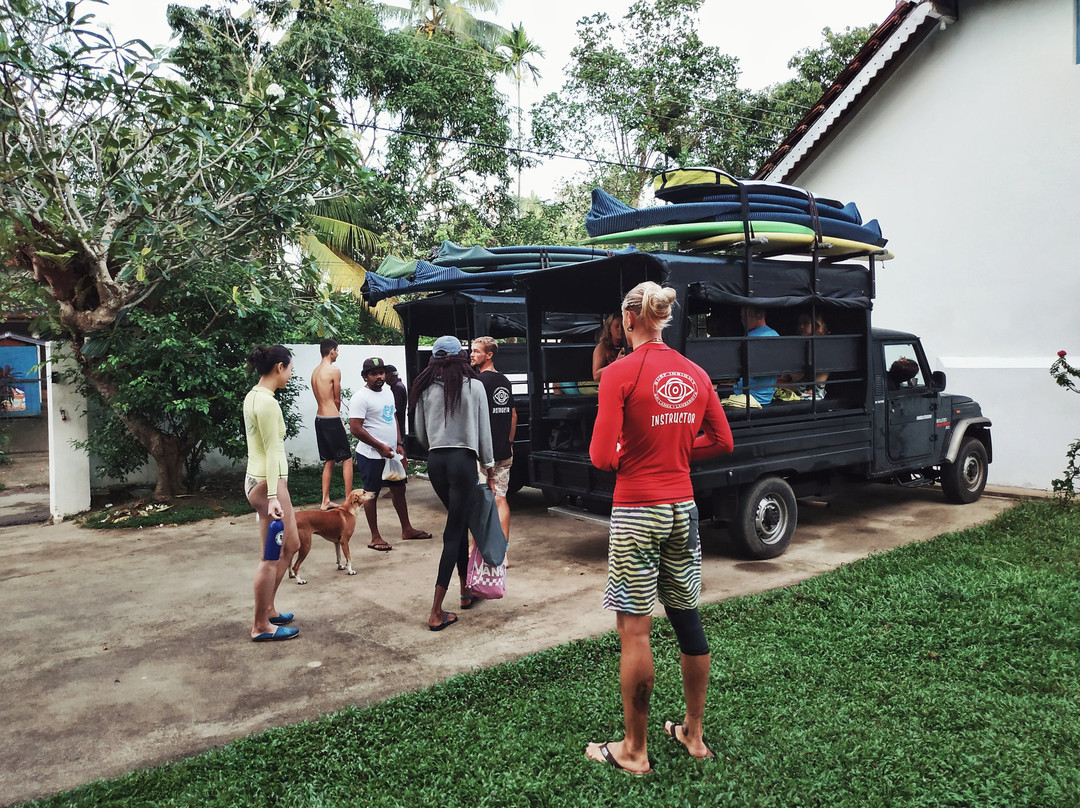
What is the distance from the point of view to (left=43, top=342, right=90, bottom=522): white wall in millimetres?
8609

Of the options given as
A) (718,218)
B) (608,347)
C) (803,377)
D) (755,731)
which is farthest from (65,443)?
(755,731)

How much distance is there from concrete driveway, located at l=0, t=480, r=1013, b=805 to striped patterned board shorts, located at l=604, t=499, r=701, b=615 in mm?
1614

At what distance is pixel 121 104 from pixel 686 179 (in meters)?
5.31

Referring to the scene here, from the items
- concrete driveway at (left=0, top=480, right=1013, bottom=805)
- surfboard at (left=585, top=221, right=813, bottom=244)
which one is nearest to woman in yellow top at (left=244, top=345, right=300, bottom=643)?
concrete driveway at (left=0, top=480, right=1013, bottom=805)

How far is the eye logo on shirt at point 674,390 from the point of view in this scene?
2975mm

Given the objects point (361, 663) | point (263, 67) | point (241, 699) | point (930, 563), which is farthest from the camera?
point (263, 67)

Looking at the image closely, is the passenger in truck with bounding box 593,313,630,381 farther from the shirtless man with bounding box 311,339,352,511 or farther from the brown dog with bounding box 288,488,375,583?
the shirtless man with bounding box 311,339,352,511

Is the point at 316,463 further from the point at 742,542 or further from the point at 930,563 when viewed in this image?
the point at 930,563

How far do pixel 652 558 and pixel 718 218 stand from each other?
412cm

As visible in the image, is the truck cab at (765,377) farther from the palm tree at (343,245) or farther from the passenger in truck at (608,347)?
the palm tree at (343,245)

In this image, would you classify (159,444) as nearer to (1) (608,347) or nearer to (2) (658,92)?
(1) (608,347)

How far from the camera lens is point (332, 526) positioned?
5.96 m

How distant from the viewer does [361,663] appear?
4.38 m

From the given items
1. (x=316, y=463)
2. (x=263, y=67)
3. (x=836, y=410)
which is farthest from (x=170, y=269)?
(x=263, y=67)
